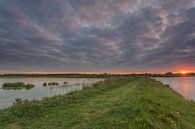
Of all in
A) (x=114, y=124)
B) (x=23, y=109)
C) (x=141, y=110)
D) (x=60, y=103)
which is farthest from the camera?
(x=60, y=103)

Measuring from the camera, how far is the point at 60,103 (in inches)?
744

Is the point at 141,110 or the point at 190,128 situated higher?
the point at 141,110

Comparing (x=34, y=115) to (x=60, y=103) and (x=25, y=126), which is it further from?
(x=60, y=103)

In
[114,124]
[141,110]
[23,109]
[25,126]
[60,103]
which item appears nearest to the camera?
[114,124]

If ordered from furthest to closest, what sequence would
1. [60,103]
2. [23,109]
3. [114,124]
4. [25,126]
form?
[60,103] < [23,109] < [25,126] < [114,124]

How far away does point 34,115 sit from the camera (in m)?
14.5

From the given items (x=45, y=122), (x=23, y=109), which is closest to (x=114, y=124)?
(x=45, y=122)

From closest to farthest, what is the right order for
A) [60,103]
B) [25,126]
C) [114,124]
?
1. [114,124]
2. [25,126]
3. [60,103]

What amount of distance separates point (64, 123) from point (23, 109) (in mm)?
4430

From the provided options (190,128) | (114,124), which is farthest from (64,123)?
(190,128)

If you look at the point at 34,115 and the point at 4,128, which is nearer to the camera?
the point at 4,128

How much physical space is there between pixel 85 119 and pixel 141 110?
3316 millimetres

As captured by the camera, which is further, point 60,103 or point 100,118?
point 60,103

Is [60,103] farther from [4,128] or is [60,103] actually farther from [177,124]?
[177,124]
